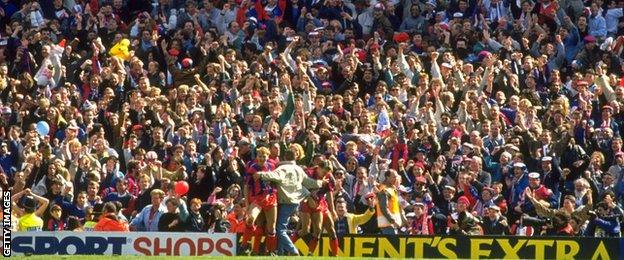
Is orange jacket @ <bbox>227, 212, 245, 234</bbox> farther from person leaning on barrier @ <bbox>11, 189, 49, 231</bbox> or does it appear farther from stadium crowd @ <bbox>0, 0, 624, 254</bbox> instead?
person leaning on barrier @ <bbox>11, 189, 49, 231</bbox>

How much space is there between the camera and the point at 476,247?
24.4m

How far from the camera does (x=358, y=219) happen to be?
26.4 m

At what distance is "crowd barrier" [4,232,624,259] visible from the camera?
24.2 m

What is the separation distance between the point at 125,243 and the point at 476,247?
186 inches

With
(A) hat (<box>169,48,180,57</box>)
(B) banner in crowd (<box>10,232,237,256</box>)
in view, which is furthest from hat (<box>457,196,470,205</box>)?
(A) hat (<box>169,48,180,57</box>)

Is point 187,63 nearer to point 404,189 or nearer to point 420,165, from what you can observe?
point 420,165

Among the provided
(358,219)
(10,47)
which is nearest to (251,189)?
(358,219)

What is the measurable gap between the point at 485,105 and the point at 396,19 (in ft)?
17.1

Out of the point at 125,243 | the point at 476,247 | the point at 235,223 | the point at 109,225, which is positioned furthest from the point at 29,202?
the point at 476,247

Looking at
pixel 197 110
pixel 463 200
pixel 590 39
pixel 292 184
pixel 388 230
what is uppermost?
A: pixel 590 39

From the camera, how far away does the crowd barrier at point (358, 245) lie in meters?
24.2

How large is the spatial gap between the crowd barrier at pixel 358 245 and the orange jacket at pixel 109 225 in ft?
3.14

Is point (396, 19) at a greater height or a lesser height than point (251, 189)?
greater

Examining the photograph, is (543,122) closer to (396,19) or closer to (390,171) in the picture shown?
(390,171)
